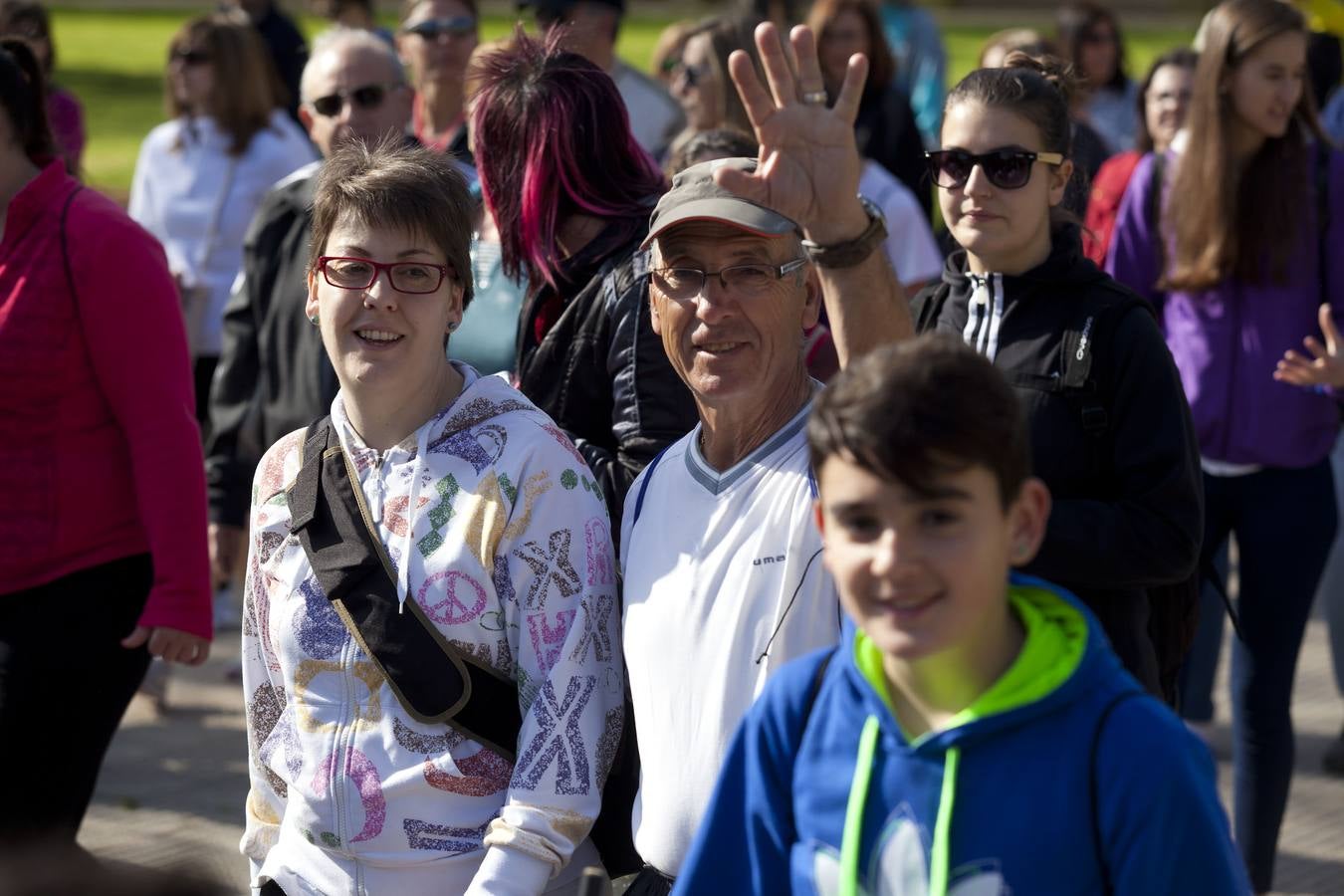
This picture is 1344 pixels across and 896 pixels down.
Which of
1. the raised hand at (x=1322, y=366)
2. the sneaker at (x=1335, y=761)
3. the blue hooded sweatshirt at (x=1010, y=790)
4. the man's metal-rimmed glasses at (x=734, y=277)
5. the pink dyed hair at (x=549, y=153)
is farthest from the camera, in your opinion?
the sneaker at (x=1335, y=761)

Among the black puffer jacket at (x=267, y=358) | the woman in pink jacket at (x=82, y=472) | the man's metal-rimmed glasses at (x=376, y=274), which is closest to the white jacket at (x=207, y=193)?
the black puffer jacket at (x=267, y=358)

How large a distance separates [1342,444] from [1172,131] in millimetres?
1379

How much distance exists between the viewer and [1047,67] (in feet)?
12.6

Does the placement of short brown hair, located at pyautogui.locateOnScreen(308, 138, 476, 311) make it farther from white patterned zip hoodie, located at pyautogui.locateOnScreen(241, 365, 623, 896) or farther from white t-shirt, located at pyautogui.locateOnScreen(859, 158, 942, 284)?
white t-shirt, located at pyautogui.locateOnScreen(859, 158, 942, 284)

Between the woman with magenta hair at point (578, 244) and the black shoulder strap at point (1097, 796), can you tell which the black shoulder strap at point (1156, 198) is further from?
the black shoulder strap at point (1097, 796)

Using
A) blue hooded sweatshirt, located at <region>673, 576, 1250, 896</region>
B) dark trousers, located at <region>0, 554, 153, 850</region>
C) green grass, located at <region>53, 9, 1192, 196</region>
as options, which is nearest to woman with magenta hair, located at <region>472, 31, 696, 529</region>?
dark trousers, located at <region>0, 554, 153, 850</region>

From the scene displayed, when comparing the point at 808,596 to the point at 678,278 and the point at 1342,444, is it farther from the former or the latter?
the point at 1342,444

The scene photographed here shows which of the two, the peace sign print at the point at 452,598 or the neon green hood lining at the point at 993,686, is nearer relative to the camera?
the neon green hood lining at the point at 993,686

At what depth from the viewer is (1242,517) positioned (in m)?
4.66

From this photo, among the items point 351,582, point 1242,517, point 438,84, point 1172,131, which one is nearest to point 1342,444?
point 1172,131

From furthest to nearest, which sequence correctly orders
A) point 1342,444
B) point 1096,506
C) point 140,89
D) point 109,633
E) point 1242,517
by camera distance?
point 140,89
point 1342,444
point 1242,517
point 109,633
point 1096,506

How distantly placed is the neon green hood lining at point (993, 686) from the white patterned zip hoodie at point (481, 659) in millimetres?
754

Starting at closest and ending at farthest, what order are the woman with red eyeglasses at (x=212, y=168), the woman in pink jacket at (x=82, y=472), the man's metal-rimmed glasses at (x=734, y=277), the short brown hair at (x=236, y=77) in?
the man's metal-rimmed glasses at (x=734, y=277) < the woman in pink jacket at (x=82, y=472) < the woman with red eyeglasses at (x=212, y=168) < the short brown hair at (x=236, y=77)

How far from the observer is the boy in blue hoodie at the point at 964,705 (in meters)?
1.98
